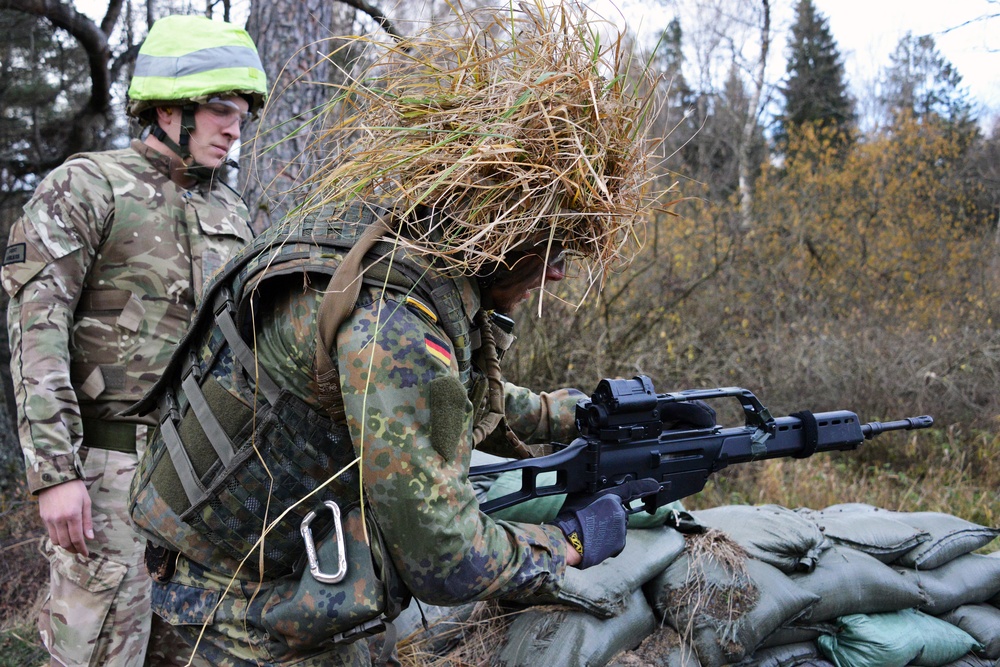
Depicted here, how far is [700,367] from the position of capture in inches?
267

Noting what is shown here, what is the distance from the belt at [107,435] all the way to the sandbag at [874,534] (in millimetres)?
2743

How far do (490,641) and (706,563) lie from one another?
0.86 metres

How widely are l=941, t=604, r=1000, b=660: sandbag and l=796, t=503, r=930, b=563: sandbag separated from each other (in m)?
0.34

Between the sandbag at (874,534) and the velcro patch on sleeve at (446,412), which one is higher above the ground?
the velcro patch on sleeve at (446,412)

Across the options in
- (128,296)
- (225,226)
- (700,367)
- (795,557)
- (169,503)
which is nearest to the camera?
(169,503)

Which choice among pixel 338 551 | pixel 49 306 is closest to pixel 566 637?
pixel 338 551

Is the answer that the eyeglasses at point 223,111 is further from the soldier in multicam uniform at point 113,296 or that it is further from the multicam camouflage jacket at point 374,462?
the multicam camouflage jacket at point 374,462

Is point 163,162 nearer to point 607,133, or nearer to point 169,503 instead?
point 169,503

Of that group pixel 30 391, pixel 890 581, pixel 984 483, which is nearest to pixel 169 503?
pixel 30 391

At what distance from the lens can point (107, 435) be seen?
88.1 inches

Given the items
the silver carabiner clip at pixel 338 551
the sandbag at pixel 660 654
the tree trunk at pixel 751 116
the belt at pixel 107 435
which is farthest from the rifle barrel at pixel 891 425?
the tree trunk at pixel 751 116

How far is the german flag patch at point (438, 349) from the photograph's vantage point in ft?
4.59

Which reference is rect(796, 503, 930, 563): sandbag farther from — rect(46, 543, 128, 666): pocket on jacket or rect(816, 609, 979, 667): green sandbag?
rect(46, 543, 128, 666): pocket on jacket

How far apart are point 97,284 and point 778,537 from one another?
2.58 meters
